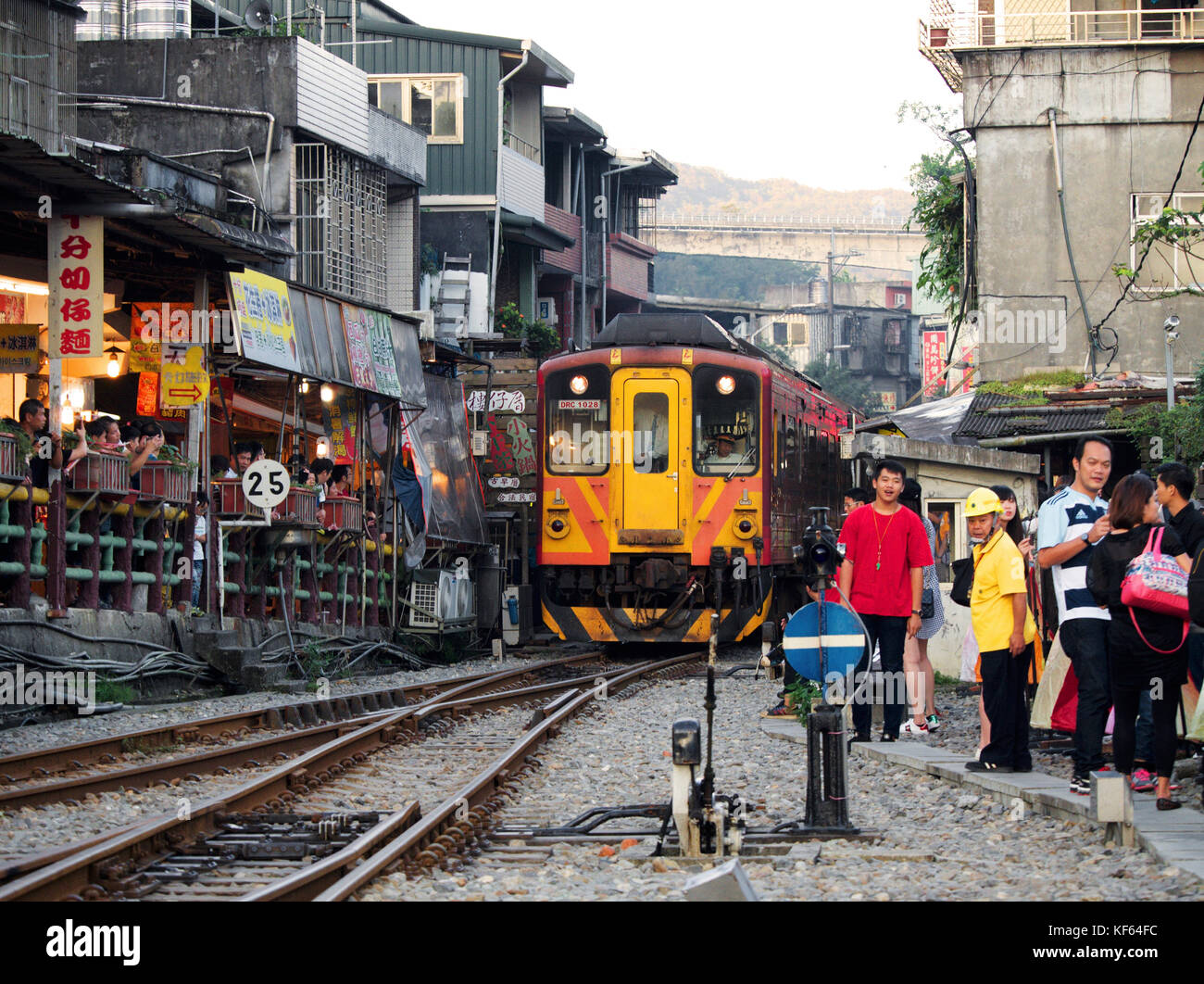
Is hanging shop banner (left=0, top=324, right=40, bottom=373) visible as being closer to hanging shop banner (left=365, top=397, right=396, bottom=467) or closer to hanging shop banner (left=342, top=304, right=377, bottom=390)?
hanging shop banner (left=342, top=304, right=377, bottom=390)

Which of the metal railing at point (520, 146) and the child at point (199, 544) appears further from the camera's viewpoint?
the metal railing at point (520, 146)

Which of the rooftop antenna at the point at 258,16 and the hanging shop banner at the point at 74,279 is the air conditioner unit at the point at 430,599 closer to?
the hanging shop banner at the point at 74,279

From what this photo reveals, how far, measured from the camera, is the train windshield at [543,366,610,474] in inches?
679

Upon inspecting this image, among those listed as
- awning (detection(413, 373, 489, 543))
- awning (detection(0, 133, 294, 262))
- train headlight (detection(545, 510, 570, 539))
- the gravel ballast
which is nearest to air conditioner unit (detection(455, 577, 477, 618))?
awning (detection(413, 373, 489, 543))

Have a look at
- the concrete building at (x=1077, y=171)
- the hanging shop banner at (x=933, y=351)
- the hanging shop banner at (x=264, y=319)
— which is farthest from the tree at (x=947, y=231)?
the hanging shop banner at (x=933, y=351)

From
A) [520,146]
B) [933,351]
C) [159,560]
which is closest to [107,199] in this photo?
[159,560]

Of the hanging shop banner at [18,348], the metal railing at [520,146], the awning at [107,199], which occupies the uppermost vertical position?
the metal railing at [520,146]

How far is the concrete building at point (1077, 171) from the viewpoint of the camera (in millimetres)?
21875

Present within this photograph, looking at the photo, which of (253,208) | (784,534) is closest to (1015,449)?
(784,534)

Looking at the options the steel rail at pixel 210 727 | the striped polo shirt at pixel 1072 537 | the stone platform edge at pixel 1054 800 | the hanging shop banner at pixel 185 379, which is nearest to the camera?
the stone platform edge at pixel 1054 800

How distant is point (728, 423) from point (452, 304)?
1135cm

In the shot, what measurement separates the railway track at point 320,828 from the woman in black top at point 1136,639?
2.90 m

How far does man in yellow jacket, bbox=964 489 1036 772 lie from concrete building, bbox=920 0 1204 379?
48.1ft

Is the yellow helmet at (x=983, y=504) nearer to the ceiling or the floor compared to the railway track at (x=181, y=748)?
nearer to the ceiling
